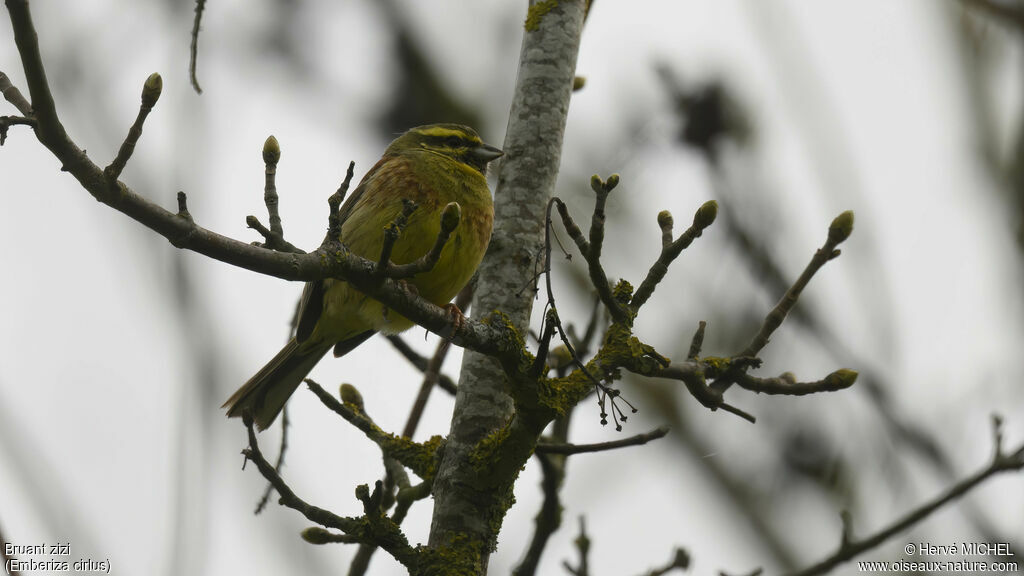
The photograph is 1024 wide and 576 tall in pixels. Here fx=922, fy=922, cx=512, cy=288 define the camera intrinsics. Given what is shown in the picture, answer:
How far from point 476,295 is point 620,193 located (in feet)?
8.07

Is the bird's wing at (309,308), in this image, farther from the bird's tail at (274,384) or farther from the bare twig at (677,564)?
the bare twig at (677,564)

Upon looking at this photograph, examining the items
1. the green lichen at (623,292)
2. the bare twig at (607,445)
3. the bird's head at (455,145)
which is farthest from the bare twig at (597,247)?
the bird's head at (455,145)

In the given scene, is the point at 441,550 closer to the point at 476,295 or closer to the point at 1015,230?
the point at 476,295

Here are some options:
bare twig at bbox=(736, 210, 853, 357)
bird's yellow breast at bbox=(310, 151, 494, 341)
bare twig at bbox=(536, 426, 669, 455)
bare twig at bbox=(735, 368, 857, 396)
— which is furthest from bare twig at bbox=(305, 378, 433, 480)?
bare twig at bbox=(736, 210, 853, 357)

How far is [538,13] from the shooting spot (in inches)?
180

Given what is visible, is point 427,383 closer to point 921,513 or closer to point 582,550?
point 582,550

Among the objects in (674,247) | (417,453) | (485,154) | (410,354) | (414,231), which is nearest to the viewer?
(674,247)

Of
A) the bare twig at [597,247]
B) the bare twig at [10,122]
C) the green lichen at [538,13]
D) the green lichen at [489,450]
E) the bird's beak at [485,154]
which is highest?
the bird's beak at [485,154]

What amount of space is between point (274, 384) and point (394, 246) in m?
1.34

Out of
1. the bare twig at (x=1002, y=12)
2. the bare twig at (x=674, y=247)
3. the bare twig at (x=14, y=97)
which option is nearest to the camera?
the bare twig at (x=14, y=97)

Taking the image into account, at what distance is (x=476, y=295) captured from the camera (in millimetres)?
4133

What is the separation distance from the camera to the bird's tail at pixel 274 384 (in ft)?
17.4

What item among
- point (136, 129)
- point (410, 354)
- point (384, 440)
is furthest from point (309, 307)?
point (136, 129)

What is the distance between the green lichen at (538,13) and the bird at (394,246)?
3.40 feet
